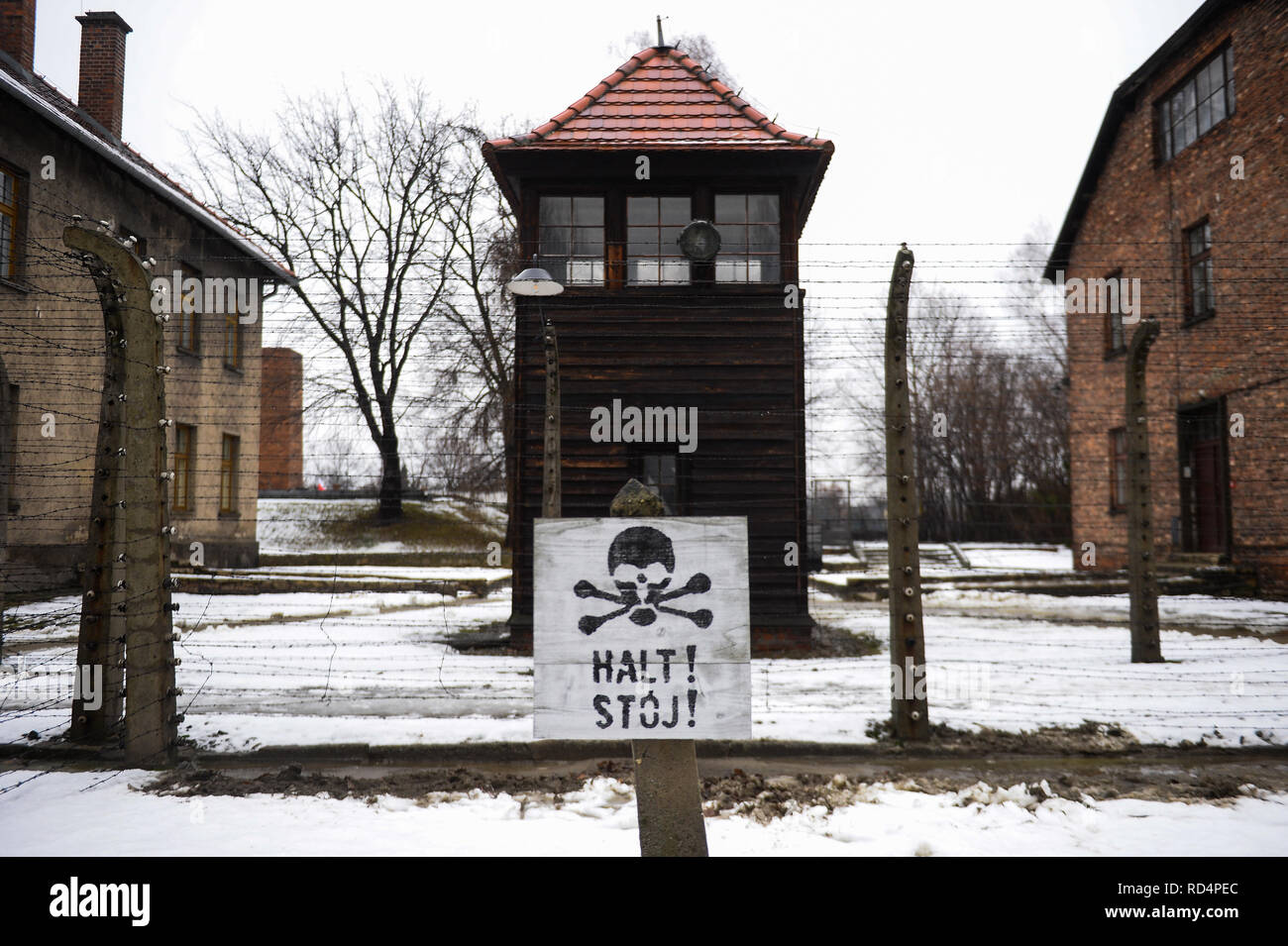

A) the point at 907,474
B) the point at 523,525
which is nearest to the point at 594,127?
the point at 523,525

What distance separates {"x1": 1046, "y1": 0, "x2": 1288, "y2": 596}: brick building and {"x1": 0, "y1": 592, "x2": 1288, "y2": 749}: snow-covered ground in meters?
4.32

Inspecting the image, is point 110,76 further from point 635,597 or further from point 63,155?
point 635,597

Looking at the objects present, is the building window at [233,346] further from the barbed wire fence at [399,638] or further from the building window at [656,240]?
the building window at [656,240]

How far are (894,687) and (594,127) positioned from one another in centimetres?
840

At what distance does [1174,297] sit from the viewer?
17.7m

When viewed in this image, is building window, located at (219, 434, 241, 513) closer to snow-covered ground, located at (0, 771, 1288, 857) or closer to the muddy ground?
the muddy ground

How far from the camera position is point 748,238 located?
10.9 metres

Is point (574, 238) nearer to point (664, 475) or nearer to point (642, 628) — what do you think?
point (664, 475)

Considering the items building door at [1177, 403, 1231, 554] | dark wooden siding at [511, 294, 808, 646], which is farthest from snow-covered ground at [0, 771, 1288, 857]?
building door at [1177, 403, 1231, 554]

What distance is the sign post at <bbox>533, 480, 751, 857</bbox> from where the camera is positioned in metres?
2.56

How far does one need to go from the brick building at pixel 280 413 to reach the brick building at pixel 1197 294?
751 inches

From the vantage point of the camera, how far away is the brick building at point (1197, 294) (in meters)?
14.6

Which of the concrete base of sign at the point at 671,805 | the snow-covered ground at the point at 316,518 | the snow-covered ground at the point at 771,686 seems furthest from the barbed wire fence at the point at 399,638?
the snow-covered ground at the point at 316,518

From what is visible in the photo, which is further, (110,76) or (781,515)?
(110,76)
